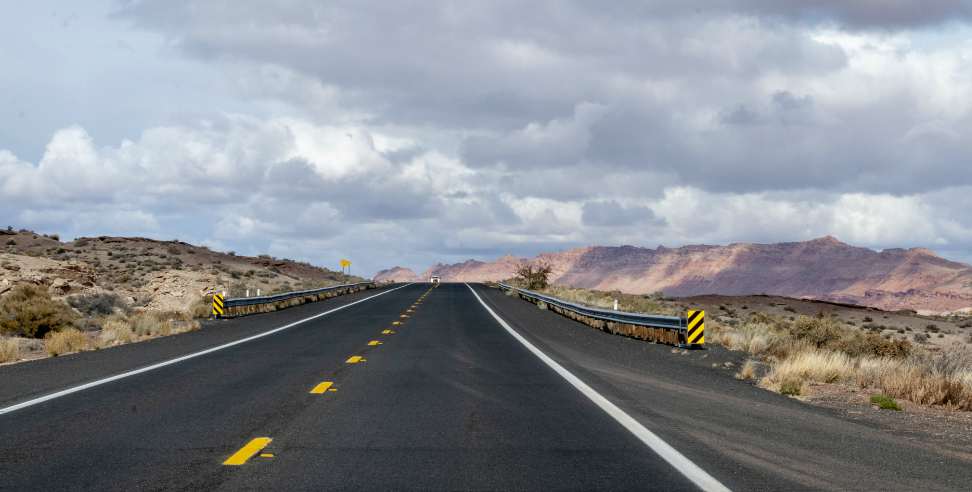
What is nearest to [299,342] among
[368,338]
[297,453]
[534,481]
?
[368,338]

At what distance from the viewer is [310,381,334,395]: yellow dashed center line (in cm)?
1097

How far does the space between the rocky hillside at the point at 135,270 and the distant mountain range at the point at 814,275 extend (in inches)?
2451

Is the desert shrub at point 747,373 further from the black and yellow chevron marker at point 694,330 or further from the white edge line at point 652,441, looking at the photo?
the black and yellow chevron marker at point 694,330

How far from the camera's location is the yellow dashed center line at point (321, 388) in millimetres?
10969

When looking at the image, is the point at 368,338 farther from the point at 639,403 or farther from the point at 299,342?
the point at 639,403

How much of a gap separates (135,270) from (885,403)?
6431cm

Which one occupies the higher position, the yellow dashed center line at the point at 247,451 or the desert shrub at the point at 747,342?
the desert shrub at the point at 747,342

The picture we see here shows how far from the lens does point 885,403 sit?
10797 millimetres

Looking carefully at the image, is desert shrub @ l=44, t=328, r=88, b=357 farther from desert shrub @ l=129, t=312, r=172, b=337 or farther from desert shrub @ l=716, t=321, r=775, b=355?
desert shrub @ l=716, t=321, r=775, b=355

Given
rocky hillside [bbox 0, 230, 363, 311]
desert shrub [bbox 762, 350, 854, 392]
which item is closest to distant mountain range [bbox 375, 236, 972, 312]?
rocky hillside [bbox 0, 230, 363, 311]

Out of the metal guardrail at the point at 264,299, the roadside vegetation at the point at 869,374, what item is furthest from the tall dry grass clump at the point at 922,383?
the metal guardrail at the point at 264,299

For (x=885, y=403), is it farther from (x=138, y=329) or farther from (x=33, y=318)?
(x=33, y=318)

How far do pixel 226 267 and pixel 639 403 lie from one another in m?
74.9

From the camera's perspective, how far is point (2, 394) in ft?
36.4
